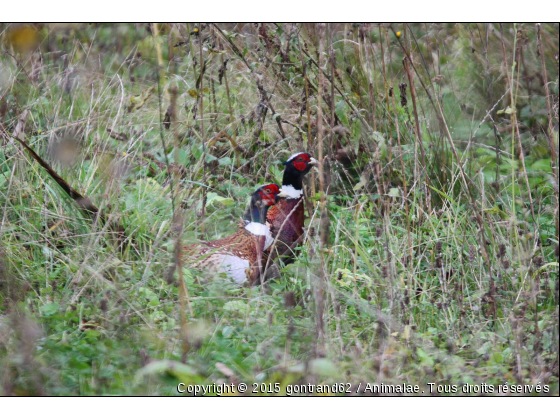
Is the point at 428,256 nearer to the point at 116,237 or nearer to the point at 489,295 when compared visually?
the point at 489,295

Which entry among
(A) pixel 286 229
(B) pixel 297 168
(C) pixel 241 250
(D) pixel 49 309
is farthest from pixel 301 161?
(D) pixel 49 309

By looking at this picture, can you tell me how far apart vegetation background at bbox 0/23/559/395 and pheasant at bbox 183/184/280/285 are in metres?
0.12

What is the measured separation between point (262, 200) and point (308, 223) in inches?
Answer: 11.5

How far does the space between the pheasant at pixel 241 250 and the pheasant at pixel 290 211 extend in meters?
0.05

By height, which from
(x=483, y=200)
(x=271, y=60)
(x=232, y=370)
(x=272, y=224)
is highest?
(x=271, y=60)

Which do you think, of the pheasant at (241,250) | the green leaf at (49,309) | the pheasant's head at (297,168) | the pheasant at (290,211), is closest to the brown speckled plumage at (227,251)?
the pheasant at (241,250)

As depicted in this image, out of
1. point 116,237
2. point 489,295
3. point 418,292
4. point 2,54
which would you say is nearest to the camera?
point 489,295

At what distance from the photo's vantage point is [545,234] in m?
3.29

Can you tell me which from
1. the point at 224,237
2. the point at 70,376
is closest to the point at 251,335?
the point at 70,376

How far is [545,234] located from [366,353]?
1.43 m

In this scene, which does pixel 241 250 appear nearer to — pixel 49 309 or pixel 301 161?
pixel 301 161

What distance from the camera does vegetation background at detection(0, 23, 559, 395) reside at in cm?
226

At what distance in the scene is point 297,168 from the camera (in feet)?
12.0

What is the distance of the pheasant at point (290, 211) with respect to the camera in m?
3.42
